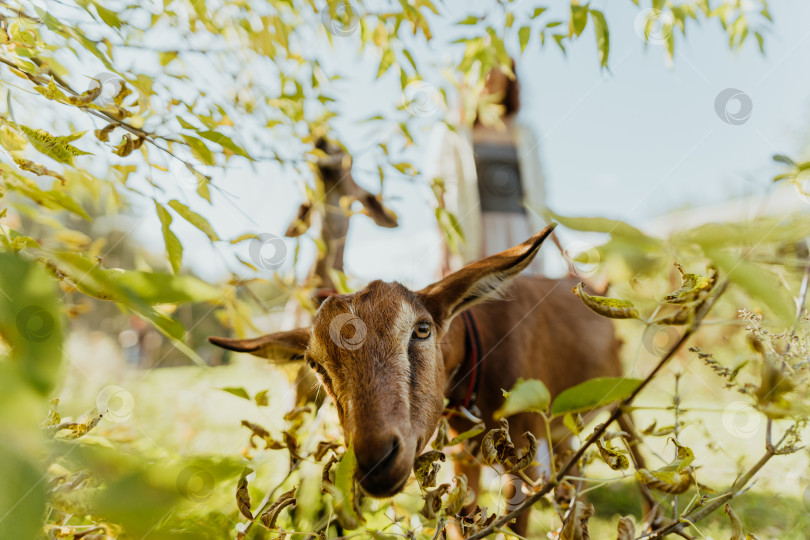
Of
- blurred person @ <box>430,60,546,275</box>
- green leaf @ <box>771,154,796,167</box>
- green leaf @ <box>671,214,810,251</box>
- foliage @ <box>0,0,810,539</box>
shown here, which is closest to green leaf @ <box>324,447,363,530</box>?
foliage @ <box>0,0,810,539</box>

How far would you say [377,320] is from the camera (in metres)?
1.62

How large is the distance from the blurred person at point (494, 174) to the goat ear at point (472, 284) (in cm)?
315

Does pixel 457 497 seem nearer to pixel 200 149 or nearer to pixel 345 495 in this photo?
pixel 345 495

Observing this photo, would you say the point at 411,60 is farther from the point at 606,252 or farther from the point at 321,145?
the point at 606,252

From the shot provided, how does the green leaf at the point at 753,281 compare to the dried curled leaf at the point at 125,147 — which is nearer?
the green leaf at the point at 753,281

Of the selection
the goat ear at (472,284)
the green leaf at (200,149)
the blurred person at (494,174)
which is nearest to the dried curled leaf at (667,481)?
the goat ear at (472,284)

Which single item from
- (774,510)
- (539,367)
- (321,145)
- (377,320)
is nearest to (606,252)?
(377,320)

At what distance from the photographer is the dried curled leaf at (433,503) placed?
118cm

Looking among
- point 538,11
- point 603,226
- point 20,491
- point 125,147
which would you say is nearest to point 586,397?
point 603,226

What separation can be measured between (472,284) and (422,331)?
0.88ft

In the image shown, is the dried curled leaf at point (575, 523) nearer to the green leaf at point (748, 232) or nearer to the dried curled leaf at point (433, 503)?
the dried curled leaf at point (433, 503)

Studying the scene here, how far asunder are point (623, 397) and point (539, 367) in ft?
6.00

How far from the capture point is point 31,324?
2.05 ft

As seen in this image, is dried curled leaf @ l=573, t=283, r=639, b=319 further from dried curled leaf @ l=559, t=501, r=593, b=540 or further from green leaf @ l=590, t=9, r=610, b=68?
green leaf @ l=590, t=9, r=610, b=68
